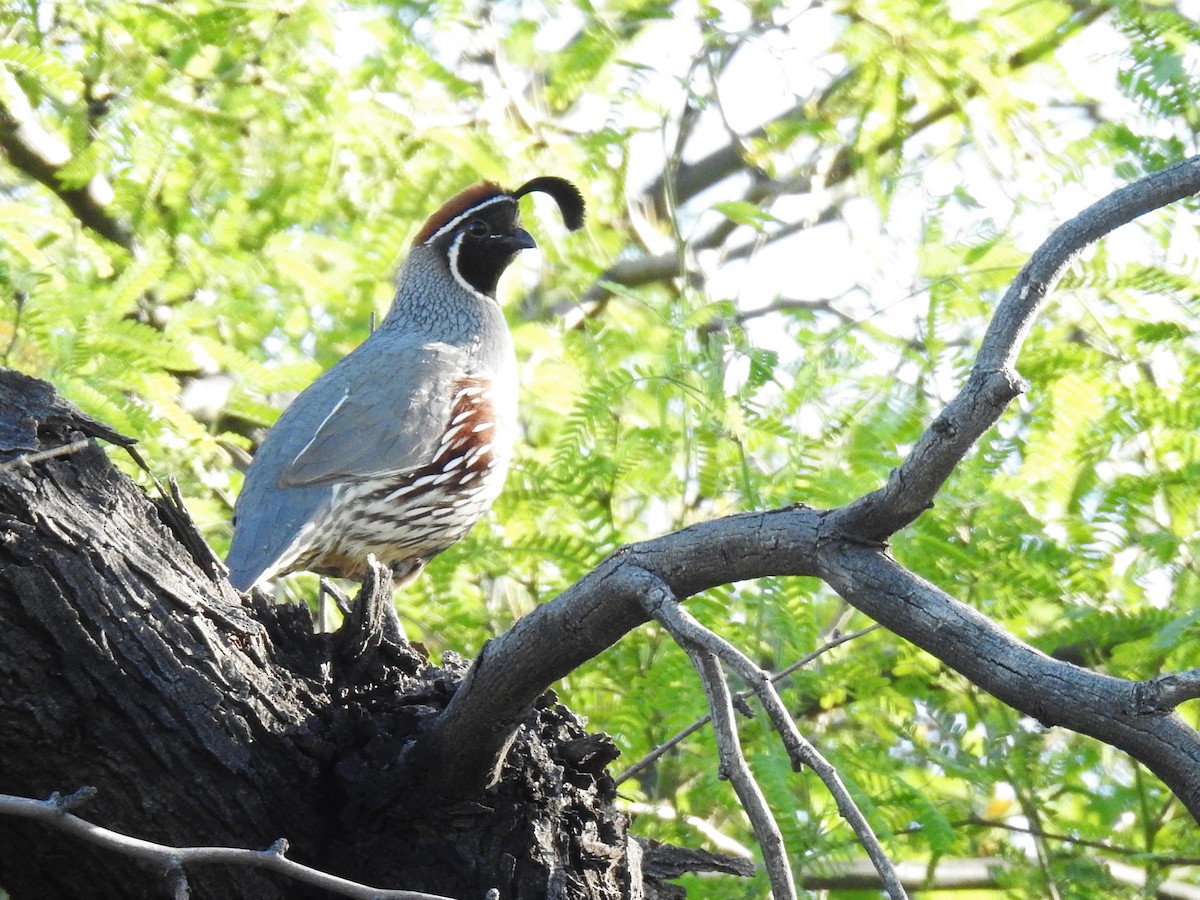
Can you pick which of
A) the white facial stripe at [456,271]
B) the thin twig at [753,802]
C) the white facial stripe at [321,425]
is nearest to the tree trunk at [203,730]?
the thin twig at [753,802]

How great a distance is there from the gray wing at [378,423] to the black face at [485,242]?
2.28 feet

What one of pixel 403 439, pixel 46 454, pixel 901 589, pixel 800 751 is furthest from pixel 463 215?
pixel 800 751

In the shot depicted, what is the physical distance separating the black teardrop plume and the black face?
0.09m

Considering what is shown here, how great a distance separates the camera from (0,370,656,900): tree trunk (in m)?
2.15

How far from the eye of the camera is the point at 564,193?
5.04 m

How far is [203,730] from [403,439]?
2163 millimetres

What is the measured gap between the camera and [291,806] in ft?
7.66

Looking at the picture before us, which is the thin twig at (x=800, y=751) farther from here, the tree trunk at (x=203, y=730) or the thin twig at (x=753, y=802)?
the tree trunk at (x=203, y=730)

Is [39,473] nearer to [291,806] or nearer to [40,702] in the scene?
[40,702]

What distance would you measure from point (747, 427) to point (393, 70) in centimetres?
200

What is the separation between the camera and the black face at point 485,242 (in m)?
5.09

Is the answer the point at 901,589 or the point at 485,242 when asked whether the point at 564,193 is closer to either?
the point at 485,242

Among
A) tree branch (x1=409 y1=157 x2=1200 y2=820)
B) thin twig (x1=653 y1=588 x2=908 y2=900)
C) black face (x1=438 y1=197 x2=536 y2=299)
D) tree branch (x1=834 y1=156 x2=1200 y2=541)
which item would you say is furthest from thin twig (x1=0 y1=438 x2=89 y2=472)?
black face (x1=438 y1=197 x2=536 y2=299)

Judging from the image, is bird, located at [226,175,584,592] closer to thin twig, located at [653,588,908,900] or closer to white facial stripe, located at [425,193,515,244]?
white facial stripe, located at [425,193,515,244]
